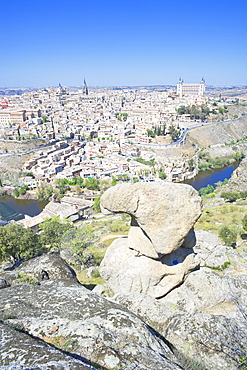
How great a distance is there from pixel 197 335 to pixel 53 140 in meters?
64.7

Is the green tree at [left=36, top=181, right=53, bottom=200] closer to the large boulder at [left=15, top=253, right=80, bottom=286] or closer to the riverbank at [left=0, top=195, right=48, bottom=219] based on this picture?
the riverbank at [left=0, top=195, right=48, bottom=219]

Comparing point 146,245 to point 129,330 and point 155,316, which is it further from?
point 129,330

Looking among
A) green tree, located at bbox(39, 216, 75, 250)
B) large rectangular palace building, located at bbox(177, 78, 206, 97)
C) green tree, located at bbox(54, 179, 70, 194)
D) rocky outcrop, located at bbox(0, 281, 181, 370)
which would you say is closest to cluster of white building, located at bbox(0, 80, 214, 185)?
green tree, located at bbox(54, 179, 70, 194)

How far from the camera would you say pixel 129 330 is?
3793 millimetres

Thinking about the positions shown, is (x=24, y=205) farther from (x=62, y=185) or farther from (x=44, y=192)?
(x=62, y=185)

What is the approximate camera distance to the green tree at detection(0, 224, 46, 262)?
1131 cm

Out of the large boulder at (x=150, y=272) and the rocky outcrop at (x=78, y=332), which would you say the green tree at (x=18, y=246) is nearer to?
the large boulder at (x=150, y=272)

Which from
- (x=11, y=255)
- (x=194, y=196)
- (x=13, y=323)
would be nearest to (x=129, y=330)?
(x=13, y=323)

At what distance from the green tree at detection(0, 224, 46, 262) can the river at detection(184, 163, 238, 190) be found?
37.5 metres

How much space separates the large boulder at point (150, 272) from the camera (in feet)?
22.6

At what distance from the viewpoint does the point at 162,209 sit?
640cm

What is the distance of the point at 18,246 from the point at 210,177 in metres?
44.9

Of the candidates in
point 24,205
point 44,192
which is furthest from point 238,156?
point 24,205

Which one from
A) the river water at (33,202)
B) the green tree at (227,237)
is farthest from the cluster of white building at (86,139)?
the green tree at (227,237)
